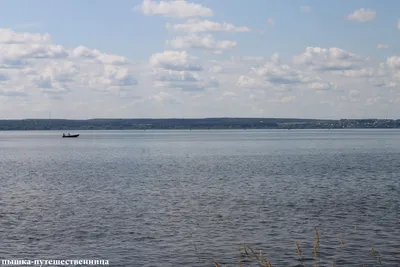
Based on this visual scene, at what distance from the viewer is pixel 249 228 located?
3434 centimetres

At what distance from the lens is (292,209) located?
41.6 m

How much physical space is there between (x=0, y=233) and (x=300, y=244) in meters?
17.8

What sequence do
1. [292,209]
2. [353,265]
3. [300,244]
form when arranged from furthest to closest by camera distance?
1. [292,209]
2. [300,244]
3. [353,265]

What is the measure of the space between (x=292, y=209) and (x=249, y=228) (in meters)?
8.22

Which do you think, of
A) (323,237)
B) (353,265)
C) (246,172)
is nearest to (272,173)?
(246,172)

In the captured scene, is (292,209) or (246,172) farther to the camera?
(246,172)

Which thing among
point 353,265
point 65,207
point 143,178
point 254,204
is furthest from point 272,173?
point 353,265

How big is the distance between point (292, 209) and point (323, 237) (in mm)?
9801

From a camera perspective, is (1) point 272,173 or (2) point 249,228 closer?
(2) point 249,228

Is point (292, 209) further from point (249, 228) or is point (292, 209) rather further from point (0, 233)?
point (0, 233)

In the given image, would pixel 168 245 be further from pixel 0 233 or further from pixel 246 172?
pixel 246 172

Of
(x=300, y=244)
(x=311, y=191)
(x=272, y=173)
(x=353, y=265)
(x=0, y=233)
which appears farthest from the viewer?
(x=272, y=173)

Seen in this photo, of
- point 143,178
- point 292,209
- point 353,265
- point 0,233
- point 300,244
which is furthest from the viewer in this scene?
point 143,178

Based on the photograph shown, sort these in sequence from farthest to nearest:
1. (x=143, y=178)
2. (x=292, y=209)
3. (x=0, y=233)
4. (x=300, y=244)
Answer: (x=143, y=178) < (x=292, y=209) < (x=0, y=233) < (x=300, y=244)
